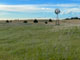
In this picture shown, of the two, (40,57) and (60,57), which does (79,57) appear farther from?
(40,57)

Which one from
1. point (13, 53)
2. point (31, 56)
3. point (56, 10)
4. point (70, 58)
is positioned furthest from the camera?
point (56, 10)

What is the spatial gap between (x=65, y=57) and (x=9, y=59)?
3.05 meters

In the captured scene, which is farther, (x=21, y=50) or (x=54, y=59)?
(x=21, y=50)

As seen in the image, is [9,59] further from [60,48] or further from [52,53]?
[60,48]

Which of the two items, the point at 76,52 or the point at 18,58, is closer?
the point at 18,58

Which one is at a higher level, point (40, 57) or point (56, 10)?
point (56, 10)

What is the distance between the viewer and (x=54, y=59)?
9266 mm

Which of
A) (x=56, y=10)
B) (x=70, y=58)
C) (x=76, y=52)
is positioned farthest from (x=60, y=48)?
(x=56, y=10)

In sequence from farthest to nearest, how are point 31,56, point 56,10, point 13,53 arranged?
point 56,10, point 13,53, point 31,56

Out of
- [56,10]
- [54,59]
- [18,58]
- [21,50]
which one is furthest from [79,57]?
[56,10]

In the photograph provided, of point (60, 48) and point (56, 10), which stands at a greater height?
point (56, 10)

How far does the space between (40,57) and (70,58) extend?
1.62 metres

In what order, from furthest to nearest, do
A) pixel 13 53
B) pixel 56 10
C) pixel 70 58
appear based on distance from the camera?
1. pixel 56 10
2. pixel 13 53
3. pixel 70 58

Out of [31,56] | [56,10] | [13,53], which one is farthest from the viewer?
[56,10]
